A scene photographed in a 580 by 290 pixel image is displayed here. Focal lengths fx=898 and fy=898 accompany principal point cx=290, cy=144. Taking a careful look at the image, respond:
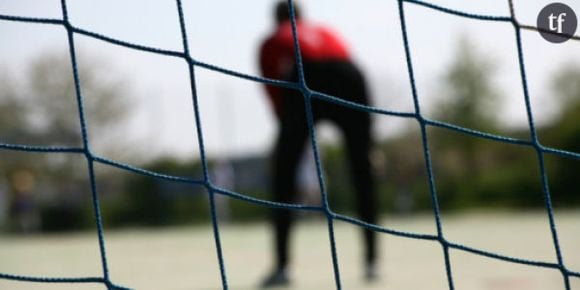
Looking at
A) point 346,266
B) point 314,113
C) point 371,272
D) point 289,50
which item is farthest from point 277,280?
point 346,266

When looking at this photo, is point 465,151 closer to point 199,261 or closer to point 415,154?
point 415,154

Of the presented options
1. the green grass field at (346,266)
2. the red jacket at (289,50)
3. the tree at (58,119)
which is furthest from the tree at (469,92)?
the red jacket at (289,50)

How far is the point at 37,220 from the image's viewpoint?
20062 millimetres

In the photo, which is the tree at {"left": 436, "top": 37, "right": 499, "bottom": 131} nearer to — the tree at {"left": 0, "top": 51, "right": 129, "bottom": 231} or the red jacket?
the tree at {"left": 0, "top": 51, "right": 129, "bottom": 231}

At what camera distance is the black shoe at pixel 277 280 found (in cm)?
348

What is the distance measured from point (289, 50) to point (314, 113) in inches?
11.1

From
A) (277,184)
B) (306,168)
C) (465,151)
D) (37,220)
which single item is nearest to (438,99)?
(465,151)

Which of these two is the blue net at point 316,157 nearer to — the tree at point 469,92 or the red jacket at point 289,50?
the red jacket at point 289,50

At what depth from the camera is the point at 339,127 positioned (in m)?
3.82

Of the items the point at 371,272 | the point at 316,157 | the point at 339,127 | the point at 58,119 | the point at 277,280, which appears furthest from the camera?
the point at 58,119

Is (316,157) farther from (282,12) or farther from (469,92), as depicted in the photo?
(469,92)

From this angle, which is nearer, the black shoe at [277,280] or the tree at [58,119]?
the black shoe at [277,280]

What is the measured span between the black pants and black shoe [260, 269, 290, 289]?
13 centimetres

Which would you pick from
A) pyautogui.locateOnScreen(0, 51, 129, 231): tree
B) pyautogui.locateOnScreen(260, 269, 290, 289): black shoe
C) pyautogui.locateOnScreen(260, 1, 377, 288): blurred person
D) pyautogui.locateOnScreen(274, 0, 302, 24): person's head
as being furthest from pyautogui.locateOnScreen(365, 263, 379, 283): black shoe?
pyautogui.locateOnScreen(0, 51, 129, 231): tree
